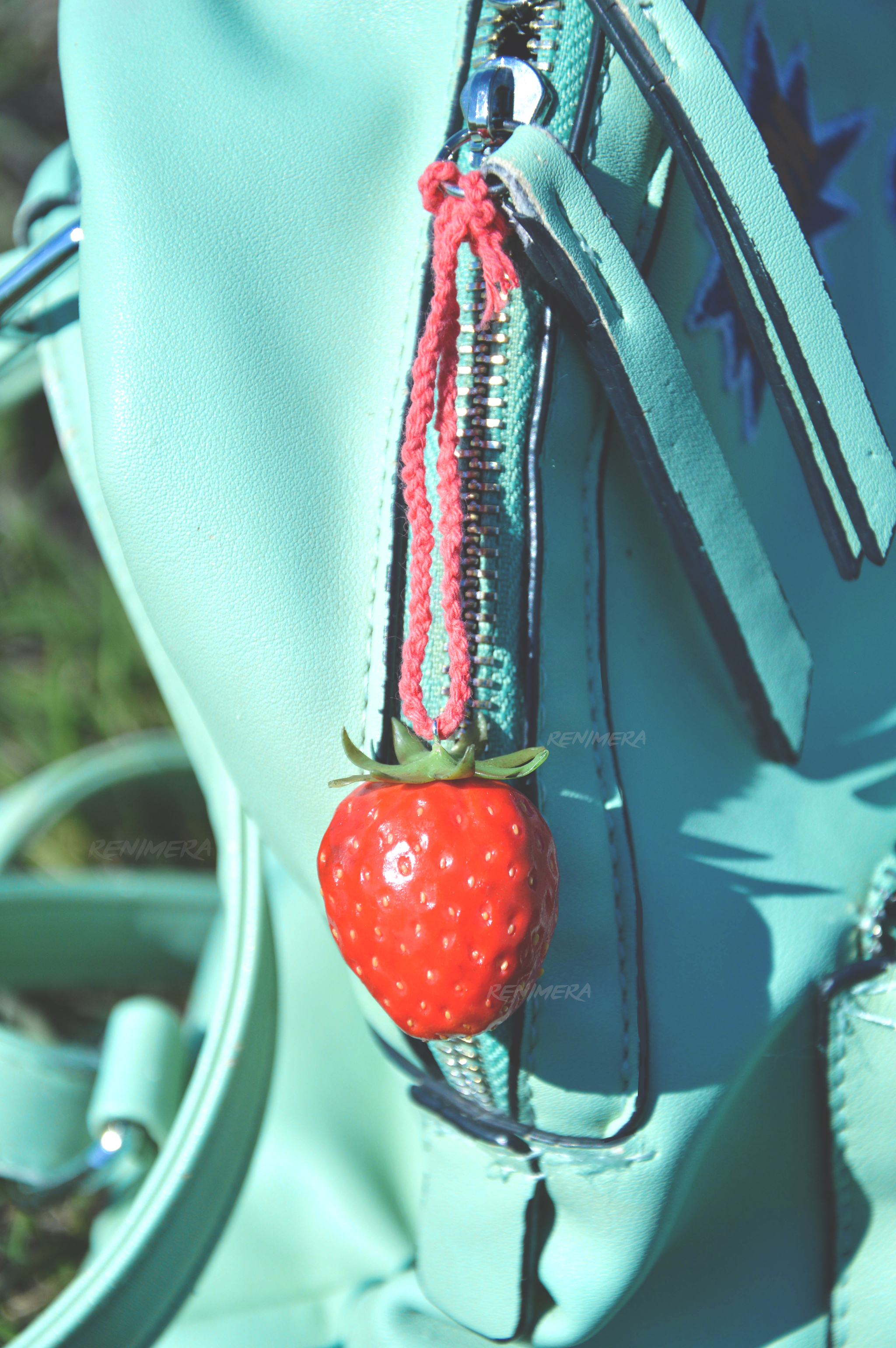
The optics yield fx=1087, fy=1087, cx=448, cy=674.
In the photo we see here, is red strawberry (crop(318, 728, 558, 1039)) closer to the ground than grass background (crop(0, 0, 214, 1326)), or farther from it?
closer to the ground

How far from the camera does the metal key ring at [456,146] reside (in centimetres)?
53

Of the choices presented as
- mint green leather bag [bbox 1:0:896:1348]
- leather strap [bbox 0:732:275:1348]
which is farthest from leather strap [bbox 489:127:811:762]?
leather strap [bbox 0:732:275:1348]

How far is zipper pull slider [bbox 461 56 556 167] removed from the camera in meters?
A: 0.54

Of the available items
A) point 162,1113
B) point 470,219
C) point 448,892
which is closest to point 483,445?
point 470,219

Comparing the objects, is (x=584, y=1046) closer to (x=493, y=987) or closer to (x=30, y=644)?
(x=493, y=987)

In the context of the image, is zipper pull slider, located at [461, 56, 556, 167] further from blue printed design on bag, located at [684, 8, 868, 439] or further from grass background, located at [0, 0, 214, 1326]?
grass background, located at [0, 0, 214, 1326]

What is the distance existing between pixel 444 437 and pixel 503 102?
0.17 metres

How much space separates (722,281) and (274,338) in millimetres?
270

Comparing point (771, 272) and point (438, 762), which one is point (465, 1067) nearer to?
point (438, 762)

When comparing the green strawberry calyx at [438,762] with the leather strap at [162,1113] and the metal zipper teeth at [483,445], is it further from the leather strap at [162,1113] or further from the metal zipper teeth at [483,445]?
the leather strap at [162,1113]

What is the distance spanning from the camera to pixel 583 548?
0.59 metres

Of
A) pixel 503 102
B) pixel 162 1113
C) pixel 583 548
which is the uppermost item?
pixel 503 102

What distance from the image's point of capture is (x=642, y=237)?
58cm

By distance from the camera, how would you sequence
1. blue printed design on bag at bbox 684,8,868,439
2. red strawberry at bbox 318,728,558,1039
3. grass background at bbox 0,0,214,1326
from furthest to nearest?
grass background at bbox 0,0,214,1326 < blue printed design on bag at bbox 684,8,868,439 < red strawberry at bbox 318,728,558,1039
